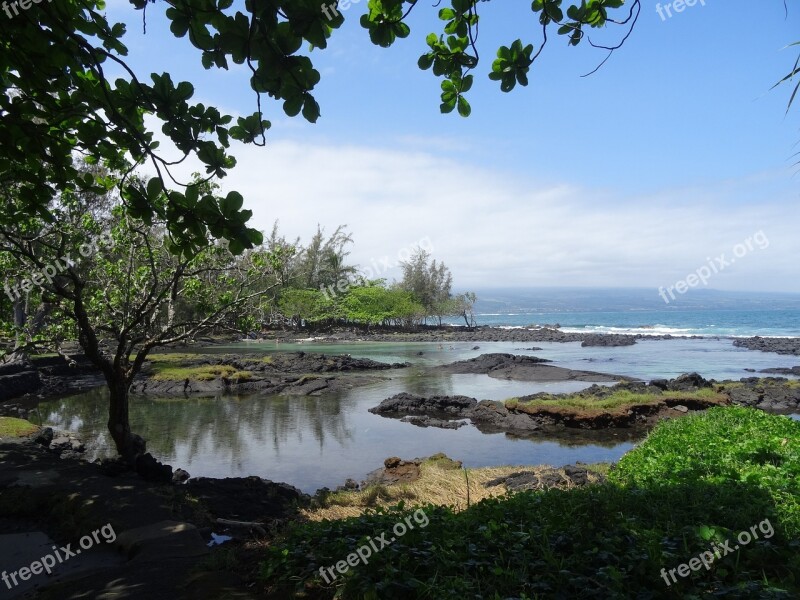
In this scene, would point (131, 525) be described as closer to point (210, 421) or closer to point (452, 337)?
point (210, 421)

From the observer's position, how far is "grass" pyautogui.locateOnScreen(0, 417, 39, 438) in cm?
1222

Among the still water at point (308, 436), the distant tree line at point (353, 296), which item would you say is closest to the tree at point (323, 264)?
the distant tree line at point (353, 296)

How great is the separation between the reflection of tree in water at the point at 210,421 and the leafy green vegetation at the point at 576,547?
9625mm

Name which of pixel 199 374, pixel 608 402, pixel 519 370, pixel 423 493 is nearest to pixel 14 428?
pixel 423 493

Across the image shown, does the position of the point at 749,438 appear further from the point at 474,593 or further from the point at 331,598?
the point at 331,598

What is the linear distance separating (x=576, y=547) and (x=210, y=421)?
1664cm

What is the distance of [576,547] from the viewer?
3.76m

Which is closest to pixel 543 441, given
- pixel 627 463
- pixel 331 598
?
pixel 627 463

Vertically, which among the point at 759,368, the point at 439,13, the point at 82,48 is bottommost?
the point at 759,368

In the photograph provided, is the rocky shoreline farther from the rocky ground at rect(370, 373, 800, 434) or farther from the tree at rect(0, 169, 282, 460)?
the tree at rect(0, 169, 282, 460)

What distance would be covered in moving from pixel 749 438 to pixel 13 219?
31.0 ft

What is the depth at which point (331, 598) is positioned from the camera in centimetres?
359

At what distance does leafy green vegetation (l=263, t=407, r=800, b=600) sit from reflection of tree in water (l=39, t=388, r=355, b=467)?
962cm

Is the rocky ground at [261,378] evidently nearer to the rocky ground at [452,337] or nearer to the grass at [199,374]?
the grass at [199,374]
